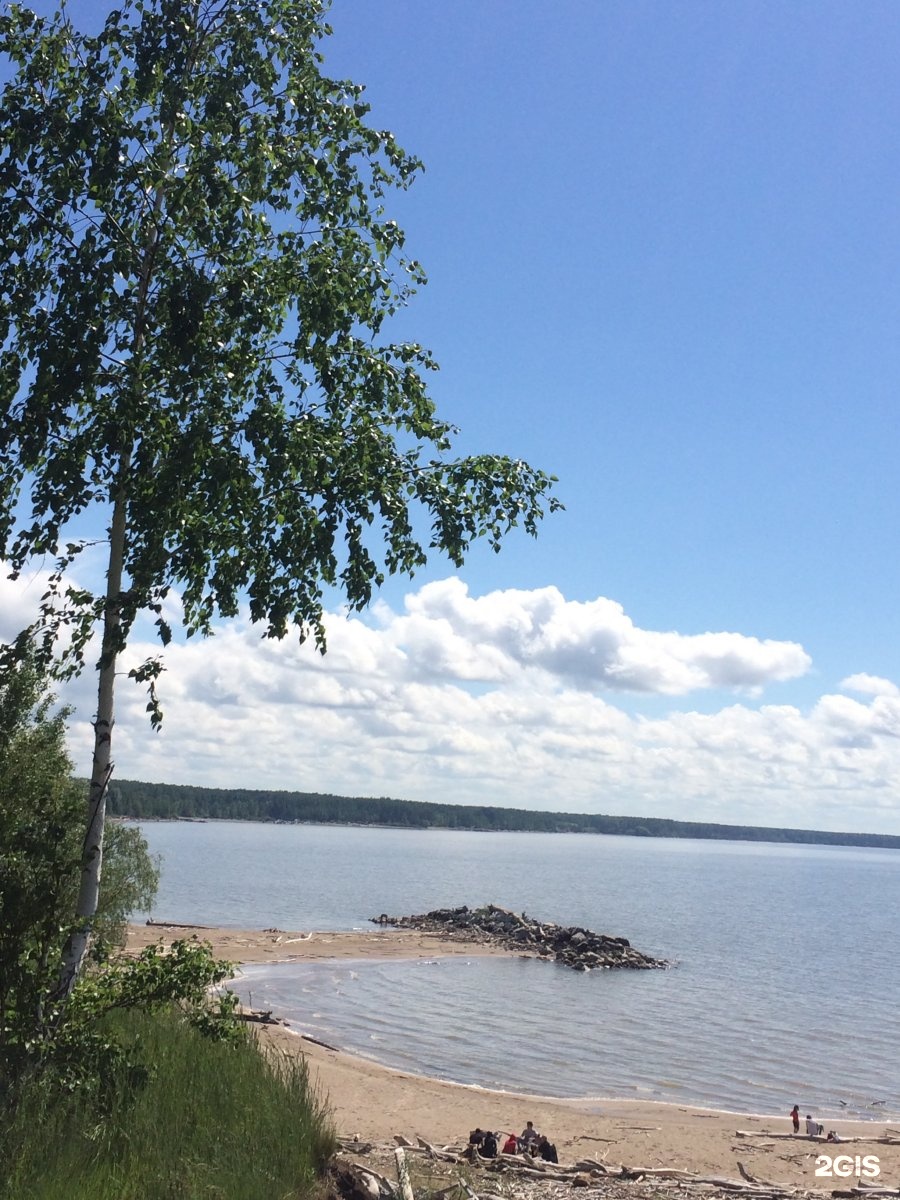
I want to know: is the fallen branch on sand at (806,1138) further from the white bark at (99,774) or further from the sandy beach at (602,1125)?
the white bark at (99,774)

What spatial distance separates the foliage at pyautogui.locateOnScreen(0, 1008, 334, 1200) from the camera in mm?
7449

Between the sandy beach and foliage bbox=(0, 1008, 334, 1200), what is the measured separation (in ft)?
19.8

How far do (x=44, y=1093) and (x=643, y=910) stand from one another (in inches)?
3606

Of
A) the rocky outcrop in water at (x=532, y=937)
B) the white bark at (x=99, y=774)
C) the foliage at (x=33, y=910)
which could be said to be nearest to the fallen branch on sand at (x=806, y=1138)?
the foliage at (x=33, y=910)

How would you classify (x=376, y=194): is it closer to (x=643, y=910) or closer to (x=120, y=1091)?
(x=120, y=1091)

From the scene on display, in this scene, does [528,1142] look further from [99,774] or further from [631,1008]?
[631,1008]

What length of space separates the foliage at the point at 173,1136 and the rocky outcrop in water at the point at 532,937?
4450 cm

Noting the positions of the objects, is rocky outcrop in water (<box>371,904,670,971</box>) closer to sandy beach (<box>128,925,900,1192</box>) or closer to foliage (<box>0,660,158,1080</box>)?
sandy beach (<box>128,925,900,1192</box>)

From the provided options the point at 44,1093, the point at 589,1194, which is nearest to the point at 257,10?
the point at 44,1093

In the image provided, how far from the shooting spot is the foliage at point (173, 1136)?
745cm

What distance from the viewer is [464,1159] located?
1418cm

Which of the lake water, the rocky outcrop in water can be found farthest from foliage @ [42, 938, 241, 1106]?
the rocky outcrop in water

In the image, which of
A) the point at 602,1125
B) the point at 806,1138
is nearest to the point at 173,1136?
the point at 602,1125

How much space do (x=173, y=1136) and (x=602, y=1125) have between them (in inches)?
625
